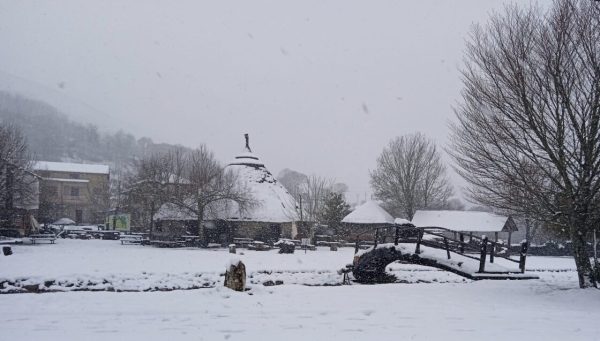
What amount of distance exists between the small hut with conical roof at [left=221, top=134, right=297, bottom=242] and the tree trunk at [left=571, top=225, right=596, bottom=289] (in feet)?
80.6

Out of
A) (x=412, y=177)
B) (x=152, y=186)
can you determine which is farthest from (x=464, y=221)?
(x=152, y=186)

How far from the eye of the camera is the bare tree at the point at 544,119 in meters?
11.4

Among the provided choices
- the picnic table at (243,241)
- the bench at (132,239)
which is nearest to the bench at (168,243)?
the bench at (132,239)

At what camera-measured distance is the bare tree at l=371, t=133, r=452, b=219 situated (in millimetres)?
47844

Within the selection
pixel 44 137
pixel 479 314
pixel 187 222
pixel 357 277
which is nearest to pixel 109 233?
pixel 187 222

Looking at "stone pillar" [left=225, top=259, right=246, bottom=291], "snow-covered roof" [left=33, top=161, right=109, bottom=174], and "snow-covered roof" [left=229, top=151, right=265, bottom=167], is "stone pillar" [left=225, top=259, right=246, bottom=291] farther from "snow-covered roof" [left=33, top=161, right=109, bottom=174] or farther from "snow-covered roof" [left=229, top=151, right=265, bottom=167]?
"snow-covered roof" [left=33, top=161, right=109, bottom=174]

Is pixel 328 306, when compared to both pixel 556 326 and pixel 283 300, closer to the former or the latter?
pixel 283 300

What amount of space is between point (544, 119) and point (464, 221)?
1227 inches

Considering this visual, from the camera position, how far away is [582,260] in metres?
12.3

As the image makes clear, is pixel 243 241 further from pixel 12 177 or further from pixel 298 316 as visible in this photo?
pixel 298 316

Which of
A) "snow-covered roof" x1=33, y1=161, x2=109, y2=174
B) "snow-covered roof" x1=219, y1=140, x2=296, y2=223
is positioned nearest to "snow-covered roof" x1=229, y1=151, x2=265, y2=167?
"snow-covered roof" x1=219, y1=140, x2=296, y2=223

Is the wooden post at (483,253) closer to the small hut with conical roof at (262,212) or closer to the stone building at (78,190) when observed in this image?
the small hut with conical roof at (262,212)

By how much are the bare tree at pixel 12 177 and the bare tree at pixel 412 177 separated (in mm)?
32945

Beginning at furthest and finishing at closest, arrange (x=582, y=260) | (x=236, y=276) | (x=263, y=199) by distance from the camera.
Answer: (x=263, y=199)
(x=582, y=260)
(x=236, y=276)
